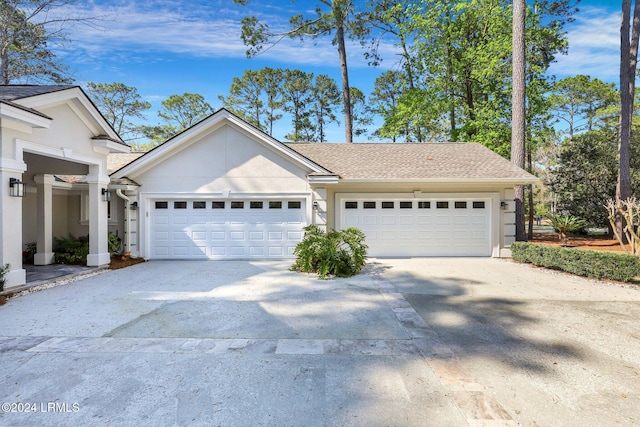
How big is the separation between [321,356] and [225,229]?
7389 millimetres

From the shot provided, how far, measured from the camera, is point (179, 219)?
1006 cm

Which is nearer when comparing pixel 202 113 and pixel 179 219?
pixel 179 219

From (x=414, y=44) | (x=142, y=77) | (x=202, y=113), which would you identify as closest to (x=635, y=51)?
(x=414, y=44)

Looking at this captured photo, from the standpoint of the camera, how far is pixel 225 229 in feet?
33.0

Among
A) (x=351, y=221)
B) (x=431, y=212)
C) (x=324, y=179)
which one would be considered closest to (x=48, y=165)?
(x=324, y=179)

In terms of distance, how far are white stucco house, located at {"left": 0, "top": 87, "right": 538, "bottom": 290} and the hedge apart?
6.60 feet

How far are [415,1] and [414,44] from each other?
2.40 meters

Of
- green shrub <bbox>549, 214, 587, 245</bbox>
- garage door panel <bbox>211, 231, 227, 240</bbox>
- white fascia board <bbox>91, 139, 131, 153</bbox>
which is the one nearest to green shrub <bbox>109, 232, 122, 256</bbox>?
white fascia board <bbox>91, 139, 131, 153</bbox>

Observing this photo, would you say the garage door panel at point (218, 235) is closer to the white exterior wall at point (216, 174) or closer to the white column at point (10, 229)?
the white exterior wall at point (216, 174)

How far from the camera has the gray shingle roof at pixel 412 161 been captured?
34.1 feet

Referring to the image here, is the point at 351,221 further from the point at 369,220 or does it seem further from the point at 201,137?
the point at 201,137

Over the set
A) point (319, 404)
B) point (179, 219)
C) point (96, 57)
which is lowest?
point (319, 404)

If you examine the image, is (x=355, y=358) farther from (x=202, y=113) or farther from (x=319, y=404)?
(x=202, y=113)

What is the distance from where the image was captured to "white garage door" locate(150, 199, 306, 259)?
32.8 ft
